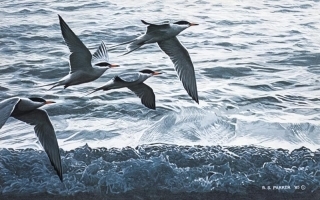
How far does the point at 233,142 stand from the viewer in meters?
1.71

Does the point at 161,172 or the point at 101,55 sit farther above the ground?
the point at 101,55

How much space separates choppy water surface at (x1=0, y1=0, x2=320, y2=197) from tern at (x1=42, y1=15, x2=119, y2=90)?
0.03 m

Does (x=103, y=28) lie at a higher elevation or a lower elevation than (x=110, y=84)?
higher

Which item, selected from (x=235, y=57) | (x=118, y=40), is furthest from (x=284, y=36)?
(x=118, y=40)

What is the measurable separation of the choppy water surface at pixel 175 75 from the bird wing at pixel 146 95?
16 mm

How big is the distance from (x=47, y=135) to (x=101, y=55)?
303 millimetres

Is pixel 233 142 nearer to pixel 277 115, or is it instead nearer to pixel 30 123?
pixel 277 115

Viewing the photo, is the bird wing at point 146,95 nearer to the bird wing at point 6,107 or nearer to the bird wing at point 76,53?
the bird wing at point 76,53

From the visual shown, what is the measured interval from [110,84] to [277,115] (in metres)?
0.55

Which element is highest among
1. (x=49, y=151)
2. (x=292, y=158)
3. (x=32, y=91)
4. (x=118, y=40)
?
(x=118, y=40)

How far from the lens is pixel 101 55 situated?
5.59 ft
